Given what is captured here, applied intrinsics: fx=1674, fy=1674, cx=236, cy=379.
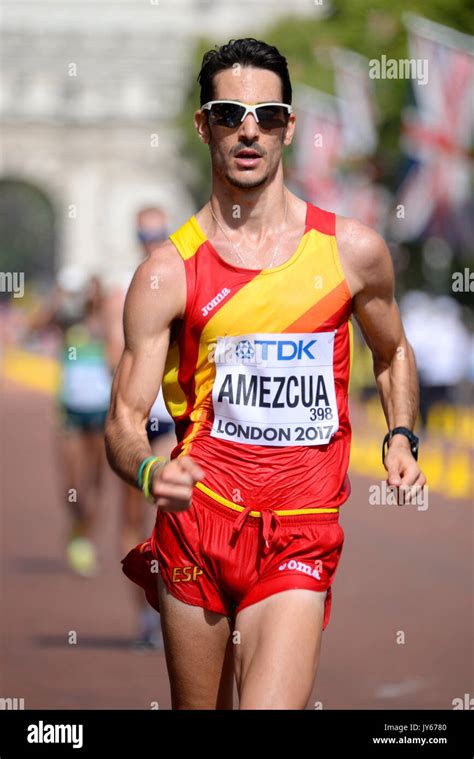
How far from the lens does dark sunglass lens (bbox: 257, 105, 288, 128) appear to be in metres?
4.71

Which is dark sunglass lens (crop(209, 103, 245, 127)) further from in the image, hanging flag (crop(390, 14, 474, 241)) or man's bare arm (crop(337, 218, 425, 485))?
hanging flag (crop(390, 14, 474, 241))

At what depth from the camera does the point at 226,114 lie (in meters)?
4.73

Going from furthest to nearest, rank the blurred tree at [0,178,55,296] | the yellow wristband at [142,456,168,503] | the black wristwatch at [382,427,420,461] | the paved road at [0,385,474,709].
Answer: the blurred tree at [0,178,55,296] < the paved road at [0,385,474,709] < the black wristwatch at [382,427,420,461] < the yellow wristband at [142,456,168,503]

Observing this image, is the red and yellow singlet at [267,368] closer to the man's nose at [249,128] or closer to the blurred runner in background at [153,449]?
the man's nose at [249,128]

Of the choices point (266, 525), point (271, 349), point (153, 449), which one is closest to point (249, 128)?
point (271, 349)

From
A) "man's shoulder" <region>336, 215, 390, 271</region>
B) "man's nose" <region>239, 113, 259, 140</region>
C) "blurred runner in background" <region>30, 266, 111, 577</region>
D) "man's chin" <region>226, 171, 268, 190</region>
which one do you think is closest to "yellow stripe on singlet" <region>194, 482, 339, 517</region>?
"man's shoulder" <region>336, 215, 390, 271</region>

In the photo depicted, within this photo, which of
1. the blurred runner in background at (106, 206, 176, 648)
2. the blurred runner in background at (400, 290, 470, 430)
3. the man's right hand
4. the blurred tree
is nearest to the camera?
the man's right hand

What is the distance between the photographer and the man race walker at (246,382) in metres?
4.63

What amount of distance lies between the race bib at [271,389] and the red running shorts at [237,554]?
0.73 feet

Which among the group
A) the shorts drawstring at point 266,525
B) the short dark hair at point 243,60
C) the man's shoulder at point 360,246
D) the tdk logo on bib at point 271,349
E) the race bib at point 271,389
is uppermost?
the short dark hair at point 243,60

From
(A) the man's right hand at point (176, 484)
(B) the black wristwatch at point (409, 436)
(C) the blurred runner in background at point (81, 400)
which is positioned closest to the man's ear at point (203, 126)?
(B) the black wristwatch at point (409, 436)

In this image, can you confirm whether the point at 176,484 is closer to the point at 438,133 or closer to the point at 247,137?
the point at 247,137

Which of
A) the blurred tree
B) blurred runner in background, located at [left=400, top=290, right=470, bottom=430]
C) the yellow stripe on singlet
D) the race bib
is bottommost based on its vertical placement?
the yellow stripe on singlet

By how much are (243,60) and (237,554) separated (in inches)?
54.8
